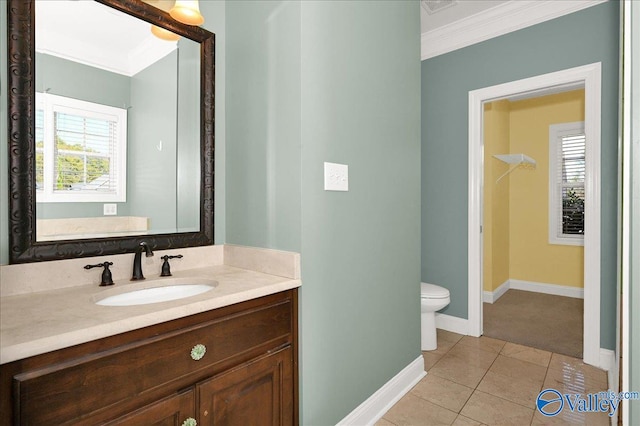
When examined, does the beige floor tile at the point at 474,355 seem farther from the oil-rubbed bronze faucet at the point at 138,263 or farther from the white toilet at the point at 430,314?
the oil-rubbed bronze faucet at the point at 138,263

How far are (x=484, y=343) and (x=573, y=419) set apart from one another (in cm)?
101

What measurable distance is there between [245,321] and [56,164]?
94 cm

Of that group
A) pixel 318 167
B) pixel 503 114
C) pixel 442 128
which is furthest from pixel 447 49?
pixel 318 167

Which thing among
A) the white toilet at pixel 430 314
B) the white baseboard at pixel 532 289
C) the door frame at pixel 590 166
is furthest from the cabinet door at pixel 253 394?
the white baseboard at pixel 532 289

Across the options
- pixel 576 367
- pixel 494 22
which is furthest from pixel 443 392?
pixel 494 22

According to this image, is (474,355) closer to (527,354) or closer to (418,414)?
(527,354)

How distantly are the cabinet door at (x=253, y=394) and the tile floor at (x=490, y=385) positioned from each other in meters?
0.76

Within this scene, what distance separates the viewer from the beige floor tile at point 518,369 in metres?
2.30

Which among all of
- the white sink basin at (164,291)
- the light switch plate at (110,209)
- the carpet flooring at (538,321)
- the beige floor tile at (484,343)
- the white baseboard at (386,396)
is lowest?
the beige floor tile at (484,343)

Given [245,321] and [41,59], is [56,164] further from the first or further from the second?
[245,321]

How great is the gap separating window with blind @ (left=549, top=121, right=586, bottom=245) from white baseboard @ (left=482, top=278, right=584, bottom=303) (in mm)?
607

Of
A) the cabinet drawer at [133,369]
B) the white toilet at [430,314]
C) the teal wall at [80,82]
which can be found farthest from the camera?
the white toilet at [430,314]

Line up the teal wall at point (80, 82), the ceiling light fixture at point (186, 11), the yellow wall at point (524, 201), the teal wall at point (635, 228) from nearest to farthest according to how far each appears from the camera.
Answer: the teal wall at point (635, 228) → the teal wall at point (80, 82) → the ceiling light fixture at point (186, 11) → the yellow wall at point (524, 201)

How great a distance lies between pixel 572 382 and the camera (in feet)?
7.27
